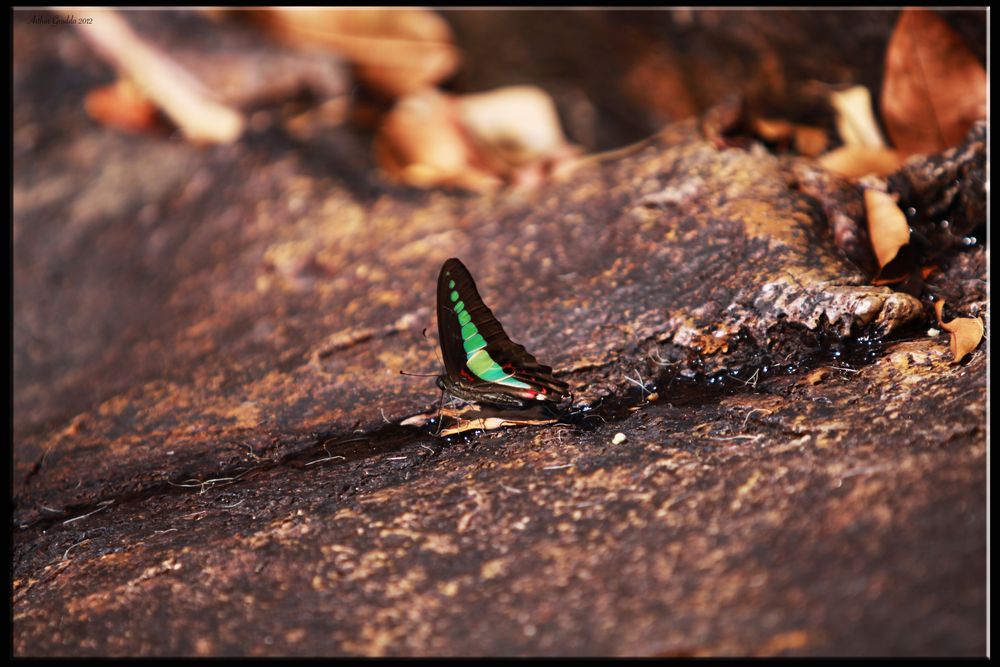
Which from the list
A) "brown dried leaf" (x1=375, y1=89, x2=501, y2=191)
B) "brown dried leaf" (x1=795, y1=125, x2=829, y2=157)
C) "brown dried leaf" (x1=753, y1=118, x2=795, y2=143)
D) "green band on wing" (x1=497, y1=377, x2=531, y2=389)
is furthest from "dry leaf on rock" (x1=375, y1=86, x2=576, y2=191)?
"green band on wing" (x1=497, y1=377, x2=531, y2=389)

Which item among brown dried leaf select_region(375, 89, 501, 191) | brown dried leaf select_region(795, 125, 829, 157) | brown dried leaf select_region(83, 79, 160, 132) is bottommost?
brown dried leaf select_region(795, 125, 829, 157)

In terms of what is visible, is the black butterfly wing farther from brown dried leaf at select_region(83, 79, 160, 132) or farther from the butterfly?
brown dried leaf at select_region(83, 79, 160, 132)

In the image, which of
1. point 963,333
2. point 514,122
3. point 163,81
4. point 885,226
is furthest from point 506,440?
point 163,81

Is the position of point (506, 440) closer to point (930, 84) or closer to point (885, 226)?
point (885, 226)

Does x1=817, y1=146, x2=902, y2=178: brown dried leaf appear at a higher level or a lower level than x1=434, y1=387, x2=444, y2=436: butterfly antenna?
higher

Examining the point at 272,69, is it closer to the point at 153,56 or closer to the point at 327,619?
the point at 153,56

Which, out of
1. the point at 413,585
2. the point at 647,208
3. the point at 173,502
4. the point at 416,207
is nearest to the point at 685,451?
the point at 413,585
